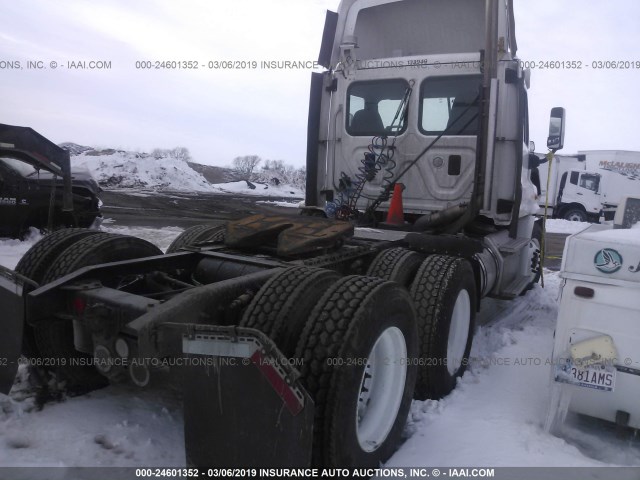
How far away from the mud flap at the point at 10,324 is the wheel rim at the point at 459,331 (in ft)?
9.31

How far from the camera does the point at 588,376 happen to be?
2971 mm

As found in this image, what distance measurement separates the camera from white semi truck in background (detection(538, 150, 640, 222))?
22891mm

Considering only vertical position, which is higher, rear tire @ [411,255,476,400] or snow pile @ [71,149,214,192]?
snow pile @ [71,149,214,192]

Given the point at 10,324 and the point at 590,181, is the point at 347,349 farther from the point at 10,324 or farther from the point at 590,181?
the point at 590,181

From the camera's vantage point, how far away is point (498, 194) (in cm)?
530

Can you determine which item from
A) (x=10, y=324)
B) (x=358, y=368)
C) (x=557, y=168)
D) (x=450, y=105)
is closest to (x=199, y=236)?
(x=10, y=324)

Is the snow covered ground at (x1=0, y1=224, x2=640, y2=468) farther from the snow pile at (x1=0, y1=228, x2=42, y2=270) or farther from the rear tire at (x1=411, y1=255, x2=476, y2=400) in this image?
the snow pile at (x1=0, y1=228, x2=42, y2=270)

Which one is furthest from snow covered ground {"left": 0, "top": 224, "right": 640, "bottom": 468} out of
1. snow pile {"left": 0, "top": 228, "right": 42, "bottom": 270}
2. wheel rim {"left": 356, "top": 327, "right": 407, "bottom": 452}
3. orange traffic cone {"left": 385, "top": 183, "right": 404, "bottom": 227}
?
snow pile {"left": 0, "top": 228, "right": 42, "bottom": 270}

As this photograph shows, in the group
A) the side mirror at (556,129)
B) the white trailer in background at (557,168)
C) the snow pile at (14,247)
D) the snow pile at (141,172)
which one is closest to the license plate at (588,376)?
the side mirror at (556,129)

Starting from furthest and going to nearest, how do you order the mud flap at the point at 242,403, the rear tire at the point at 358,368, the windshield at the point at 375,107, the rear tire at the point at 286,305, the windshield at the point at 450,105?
the windshield at the point at 375,107 < the windshield at the point at 450,105 < the rear tire at the point at 286,305 < the rear tire at the point at 358,368 < the mud flap at the point at 242,403

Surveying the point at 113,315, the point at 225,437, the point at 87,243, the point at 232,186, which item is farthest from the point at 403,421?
the point at 232,186

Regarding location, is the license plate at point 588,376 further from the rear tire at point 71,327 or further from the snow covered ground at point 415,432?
the rear tire at point 71,327

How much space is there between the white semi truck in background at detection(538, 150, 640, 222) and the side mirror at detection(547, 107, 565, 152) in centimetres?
→ 1814

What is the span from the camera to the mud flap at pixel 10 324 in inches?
108
